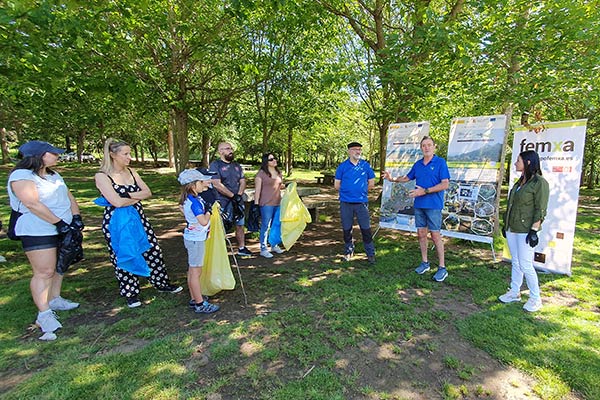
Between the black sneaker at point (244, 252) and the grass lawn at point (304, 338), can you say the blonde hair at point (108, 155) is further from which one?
the black sneaker at point (244, 252)

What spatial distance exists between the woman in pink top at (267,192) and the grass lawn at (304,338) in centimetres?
74

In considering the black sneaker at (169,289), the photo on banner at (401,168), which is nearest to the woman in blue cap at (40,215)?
the black sneaker at (169,289)

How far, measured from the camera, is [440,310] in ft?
11.7

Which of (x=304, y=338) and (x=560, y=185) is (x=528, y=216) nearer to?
(x=560, y=185)

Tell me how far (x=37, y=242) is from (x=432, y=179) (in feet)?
15.0

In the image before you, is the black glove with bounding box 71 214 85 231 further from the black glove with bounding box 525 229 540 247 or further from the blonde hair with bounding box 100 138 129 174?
the black glove with bounding box 525 229 540 247

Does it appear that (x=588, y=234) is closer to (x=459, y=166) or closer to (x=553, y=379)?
(x=459, y=166)

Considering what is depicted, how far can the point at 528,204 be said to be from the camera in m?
3.49

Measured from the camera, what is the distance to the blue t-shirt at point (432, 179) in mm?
4352

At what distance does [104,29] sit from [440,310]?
7021 mm

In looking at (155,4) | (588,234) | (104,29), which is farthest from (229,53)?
(588,234)

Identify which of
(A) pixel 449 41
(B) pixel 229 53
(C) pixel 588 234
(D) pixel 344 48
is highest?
(D) pixel 344 48

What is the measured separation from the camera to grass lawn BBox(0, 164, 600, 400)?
2.38 meters

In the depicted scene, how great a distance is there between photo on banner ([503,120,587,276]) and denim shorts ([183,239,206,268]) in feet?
15.4
